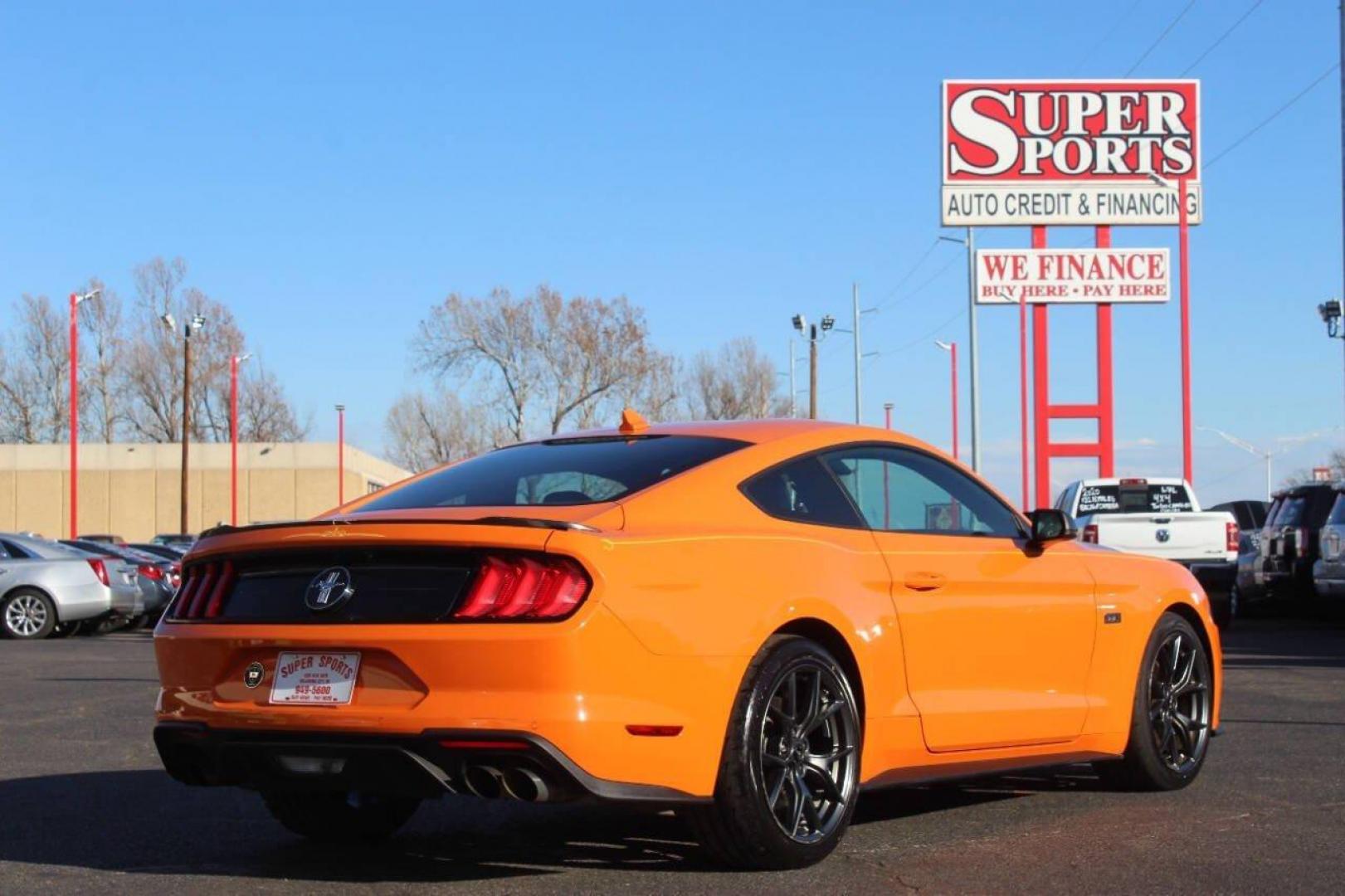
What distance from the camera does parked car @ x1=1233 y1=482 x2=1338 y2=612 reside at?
21.3 metres

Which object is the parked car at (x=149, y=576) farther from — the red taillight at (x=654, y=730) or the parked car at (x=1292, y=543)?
the red taillight at (x=654, y=730)

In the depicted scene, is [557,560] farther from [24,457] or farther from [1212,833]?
[24,457]

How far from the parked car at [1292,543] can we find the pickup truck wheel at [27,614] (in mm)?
14453

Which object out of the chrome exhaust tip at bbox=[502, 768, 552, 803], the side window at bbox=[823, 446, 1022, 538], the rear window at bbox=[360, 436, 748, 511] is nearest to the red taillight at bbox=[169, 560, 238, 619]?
the rear window at bbox=[360, 436, 748, 511]

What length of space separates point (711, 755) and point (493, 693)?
71 cm

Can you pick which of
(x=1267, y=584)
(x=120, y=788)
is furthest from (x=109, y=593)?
(x=120, y=788)

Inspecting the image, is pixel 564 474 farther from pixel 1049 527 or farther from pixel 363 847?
pixel 1049 527

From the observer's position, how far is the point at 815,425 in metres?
6.71

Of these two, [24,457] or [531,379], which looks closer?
[531,379]

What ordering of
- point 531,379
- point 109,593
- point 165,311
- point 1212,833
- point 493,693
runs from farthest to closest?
point 165,311 < point 531,379 < point 109,593 < point 1212,833 < point 493,693

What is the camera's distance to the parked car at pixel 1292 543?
21266 millimetres

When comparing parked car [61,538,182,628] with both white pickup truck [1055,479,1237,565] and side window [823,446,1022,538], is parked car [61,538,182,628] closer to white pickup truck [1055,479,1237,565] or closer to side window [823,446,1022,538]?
white pickup truck [1055,479,1237,565]

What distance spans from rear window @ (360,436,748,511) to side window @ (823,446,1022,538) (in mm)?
545

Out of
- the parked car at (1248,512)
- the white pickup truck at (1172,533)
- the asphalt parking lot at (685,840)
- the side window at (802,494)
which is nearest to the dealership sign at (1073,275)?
the parked car at (1248,512)
